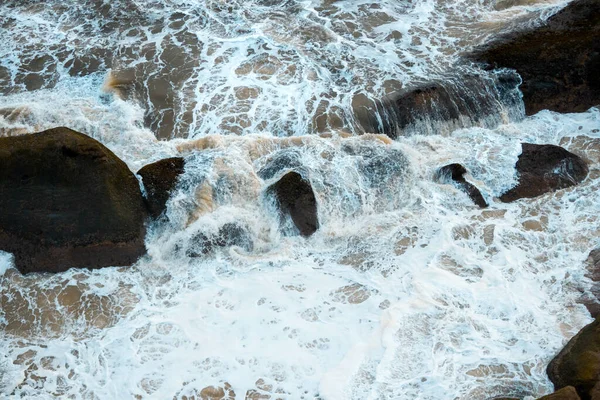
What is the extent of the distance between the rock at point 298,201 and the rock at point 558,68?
15.6 ft

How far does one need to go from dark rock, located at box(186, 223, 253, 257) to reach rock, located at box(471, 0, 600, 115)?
584 cm

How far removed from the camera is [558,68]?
445 inches

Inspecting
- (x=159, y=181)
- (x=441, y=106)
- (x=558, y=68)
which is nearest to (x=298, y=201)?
(x=159, y=181)

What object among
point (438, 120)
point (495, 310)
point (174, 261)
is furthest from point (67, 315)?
point (438, 120)

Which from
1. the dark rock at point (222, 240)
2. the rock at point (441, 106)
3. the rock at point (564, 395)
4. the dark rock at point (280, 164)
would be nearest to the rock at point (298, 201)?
the dark rock at point (280, 164)

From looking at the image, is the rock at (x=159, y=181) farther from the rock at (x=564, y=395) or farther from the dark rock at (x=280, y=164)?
the rock at (x=564, y=395)

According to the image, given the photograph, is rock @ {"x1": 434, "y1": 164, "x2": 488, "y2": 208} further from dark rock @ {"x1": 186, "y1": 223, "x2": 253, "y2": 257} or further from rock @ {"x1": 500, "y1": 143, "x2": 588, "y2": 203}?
dark rock @ {"x1": 186, "y1": 223, "x2": 253, "y2": 257}

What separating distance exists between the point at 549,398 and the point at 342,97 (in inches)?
254

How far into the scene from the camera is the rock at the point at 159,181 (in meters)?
9.11

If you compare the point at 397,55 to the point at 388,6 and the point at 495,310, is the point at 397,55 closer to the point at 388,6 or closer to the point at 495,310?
the point at 388,6

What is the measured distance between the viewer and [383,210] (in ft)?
31.3

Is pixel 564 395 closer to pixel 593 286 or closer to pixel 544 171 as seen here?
pixel 593 286

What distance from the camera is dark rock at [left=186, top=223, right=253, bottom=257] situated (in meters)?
8.84

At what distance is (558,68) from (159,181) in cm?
739
